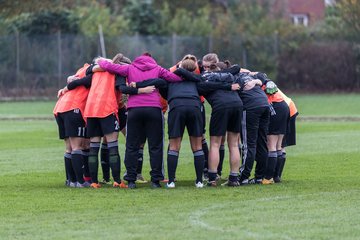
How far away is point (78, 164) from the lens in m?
15.8

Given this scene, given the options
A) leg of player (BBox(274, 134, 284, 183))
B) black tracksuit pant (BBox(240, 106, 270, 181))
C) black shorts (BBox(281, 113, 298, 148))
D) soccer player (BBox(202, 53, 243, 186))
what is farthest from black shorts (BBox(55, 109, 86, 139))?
black shorts (BBox(281, 113, 298, 148))

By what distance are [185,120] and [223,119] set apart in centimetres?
56

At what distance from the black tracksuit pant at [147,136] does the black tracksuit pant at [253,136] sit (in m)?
1.28

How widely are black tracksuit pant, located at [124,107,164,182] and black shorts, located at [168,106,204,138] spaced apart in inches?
8.5

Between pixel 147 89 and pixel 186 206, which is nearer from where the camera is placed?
pixel 186 206

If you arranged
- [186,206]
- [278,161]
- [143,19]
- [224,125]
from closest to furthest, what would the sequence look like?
1. [186,206]
2. [224,125]
3. [278,161]
4. [143,19]

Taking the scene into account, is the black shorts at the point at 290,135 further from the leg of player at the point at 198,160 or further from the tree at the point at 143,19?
the tree at the point at 143,19

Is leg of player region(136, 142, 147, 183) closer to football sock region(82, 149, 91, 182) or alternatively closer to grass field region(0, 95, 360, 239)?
grass field region(0, 95, 360, 239)

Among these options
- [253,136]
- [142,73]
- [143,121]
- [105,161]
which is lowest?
[105,161]

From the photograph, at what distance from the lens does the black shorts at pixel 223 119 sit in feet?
50.9

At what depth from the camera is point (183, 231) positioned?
11.2 m

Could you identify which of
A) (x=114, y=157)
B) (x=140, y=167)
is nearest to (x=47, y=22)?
(x=140, y=167)

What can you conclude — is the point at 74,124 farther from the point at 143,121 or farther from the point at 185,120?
the point at 185,120

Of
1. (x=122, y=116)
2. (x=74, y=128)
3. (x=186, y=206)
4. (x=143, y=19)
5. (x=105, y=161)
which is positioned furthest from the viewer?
(x=143, y=19)
